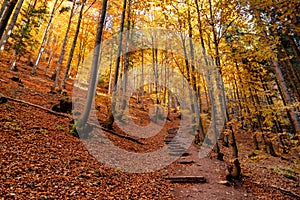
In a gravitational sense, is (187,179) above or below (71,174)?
below

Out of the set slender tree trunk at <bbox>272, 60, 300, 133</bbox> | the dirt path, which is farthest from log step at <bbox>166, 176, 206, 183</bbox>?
slender tree trunk at <bbox>272, 60, 300, 133</bbox>

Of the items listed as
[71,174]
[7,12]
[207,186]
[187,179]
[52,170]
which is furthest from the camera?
[187,179]

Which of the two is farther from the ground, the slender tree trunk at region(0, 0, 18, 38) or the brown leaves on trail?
the slender tree trunk at region(0, 0, 18, 38)

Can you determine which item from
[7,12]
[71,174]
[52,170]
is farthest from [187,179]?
[7,12]

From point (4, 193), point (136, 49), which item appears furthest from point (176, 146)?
point (136, 49)

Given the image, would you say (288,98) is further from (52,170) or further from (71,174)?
(52,170)

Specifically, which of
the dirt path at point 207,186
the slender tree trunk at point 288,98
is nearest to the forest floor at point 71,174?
the dirt path at point 207,186

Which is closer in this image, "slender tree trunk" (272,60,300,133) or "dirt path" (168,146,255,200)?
"dirt path" (168,146,255,200)

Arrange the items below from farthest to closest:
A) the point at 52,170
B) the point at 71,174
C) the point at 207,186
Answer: the point at 207,186 < the point at 71,174 < the point at 52,170

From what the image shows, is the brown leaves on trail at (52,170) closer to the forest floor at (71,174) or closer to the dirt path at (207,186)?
the forest floor at (71,174)

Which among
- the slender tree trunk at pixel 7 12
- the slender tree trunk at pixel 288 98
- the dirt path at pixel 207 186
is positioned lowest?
the dirt path at pixel 207 186

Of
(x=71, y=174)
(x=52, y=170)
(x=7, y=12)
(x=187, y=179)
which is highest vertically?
(x=7, y=12)

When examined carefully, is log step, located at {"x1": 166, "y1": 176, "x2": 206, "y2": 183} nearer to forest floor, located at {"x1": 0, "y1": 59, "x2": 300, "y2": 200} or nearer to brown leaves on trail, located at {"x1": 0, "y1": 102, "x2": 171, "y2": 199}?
forest floor, located at {"x1": 0, "y1": 59, "x2": 300, "y2": 200}

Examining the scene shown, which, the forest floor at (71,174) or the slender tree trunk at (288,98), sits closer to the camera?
the forest floor at (71,174)
